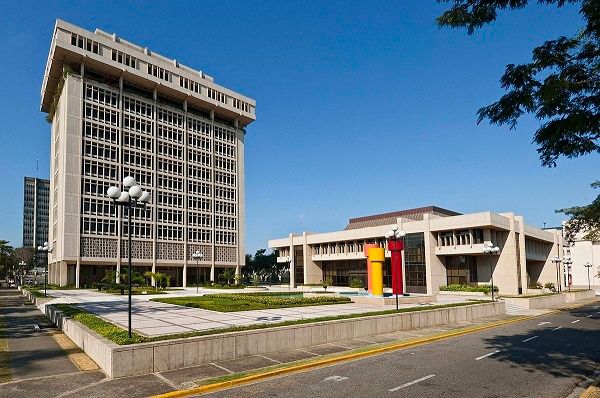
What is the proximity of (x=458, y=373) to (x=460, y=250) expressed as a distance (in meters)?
48.6

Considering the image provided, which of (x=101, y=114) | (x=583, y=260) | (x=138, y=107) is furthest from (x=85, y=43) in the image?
(x=583, y=260)

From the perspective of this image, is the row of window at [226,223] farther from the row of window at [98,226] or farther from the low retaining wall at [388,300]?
the low retaining wall at [388,300]

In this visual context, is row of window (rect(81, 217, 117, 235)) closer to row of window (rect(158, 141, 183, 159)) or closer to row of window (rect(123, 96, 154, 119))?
row of window (rect(158, 141, 183, 159))

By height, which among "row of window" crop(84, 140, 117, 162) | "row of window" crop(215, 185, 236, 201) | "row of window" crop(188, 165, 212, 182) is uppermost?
"row of window" crop(84, 140, 117, 162)

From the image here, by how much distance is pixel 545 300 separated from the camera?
134 ft

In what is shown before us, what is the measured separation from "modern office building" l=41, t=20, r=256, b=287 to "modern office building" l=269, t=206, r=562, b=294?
2639 cm

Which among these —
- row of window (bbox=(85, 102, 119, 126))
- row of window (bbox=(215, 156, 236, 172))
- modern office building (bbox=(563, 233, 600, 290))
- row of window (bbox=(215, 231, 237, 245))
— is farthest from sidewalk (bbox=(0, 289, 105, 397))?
modern office building (bbox=(563, 233, 600, 290))

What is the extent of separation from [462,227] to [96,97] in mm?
60243

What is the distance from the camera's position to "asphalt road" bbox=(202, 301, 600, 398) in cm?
1138

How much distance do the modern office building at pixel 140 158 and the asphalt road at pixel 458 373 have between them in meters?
58.3

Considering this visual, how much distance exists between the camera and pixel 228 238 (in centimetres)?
9156

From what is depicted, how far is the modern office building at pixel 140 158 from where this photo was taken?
227ft

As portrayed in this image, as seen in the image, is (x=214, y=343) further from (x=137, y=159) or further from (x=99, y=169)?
(x=137, y=159)

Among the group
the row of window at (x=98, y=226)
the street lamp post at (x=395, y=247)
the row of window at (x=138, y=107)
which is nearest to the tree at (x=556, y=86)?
the street lamp post at (x=395, y=247)
